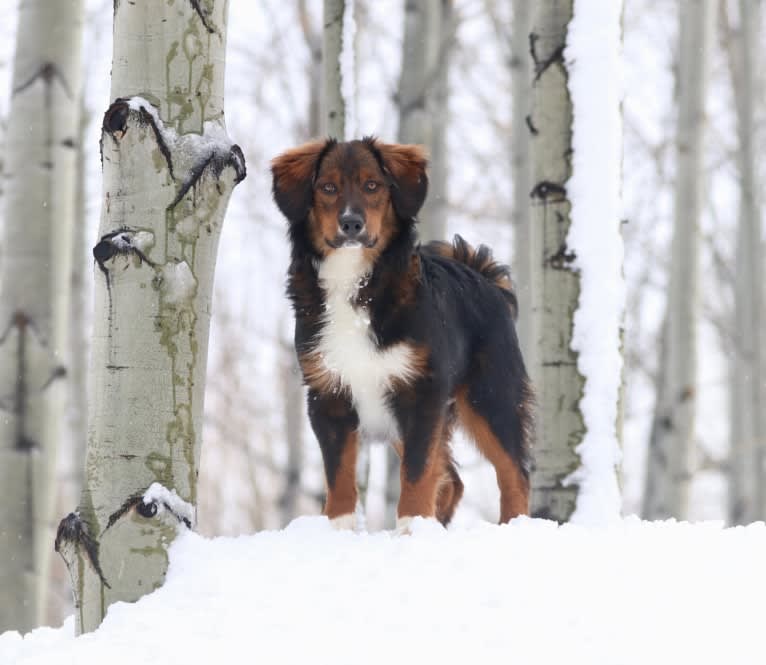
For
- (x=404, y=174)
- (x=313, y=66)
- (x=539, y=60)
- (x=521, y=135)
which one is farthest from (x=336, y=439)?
(x=313, y=66)

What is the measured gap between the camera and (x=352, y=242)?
174 inches

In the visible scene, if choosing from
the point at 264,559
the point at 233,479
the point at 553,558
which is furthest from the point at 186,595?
the point at 233,479

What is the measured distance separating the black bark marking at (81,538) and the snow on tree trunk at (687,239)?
656 cm

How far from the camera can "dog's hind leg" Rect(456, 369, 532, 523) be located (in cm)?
508

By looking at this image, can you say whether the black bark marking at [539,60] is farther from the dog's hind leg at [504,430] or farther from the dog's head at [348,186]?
the dog's hind leg at [504,430]

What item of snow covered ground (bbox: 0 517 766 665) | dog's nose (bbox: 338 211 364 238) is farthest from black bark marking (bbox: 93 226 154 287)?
dog's nose (bbox: 338 211 364 238)

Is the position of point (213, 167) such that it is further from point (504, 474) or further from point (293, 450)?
point (293, 450)

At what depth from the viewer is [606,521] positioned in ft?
16.0

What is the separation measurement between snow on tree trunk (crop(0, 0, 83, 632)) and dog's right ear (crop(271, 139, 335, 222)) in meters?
1.68

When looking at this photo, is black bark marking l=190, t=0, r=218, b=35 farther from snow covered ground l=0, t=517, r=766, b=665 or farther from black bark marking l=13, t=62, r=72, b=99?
black bark marking l=13, t=62, r=72, b=99

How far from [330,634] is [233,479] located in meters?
A: 25.6

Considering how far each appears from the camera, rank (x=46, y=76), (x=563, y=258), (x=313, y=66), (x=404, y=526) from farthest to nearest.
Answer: (x=313, y=66) < (x=46, y=76) < (x=563, y=258) < (x=404, y=526)

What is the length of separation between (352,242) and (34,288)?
85.1 inches

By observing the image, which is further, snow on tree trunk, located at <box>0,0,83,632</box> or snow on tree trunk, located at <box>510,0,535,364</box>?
snow on tree trunk, located at <box>510,0,535,364</box>
